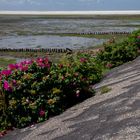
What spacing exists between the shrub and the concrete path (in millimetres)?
385

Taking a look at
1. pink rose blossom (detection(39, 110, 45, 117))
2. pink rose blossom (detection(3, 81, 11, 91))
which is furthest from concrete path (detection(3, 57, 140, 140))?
pink rose blossom (detection(3, 81, 11, 91))

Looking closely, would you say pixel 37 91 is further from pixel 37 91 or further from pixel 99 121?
pixel 99 121

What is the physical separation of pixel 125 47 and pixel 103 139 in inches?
499

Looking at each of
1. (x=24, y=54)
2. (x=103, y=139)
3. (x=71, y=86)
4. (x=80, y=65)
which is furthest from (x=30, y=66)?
(x=24, y=54)

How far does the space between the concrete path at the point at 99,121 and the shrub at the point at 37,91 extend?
0.38 metres

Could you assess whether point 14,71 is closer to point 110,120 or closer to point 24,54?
point 110,120

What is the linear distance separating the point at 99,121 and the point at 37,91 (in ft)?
9.02

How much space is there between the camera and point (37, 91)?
1113 cm

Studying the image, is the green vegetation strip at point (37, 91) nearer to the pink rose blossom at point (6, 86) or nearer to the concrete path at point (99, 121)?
the pink rose blossom at point (6, 86)

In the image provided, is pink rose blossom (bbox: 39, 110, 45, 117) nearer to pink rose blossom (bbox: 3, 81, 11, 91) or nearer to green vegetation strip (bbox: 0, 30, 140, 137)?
green vegetation strip (bbox: 0, 30, 140, 137)

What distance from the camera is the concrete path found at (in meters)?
7.85

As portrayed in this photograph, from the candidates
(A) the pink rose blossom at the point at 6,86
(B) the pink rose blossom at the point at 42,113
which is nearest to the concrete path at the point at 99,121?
(B) the pink rose blossom at the point at 42,113

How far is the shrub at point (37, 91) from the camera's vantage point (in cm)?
1083

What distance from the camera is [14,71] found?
455 inches
